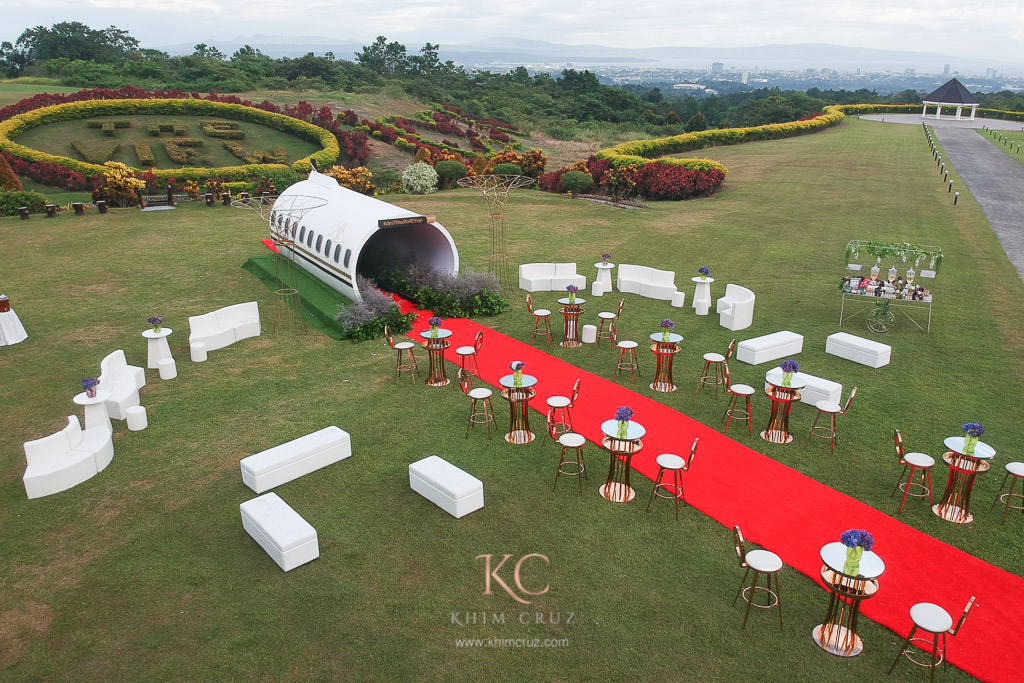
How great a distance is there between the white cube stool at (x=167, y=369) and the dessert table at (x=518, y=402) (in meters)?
9.00

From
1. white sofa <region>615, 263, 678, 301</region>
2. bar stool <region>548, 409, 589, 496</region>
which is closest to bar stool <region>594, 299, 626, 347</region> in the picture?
white sofa <region>615, 263, 678, 301</region>

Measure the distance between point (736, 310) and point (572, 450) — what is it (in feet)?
28.5

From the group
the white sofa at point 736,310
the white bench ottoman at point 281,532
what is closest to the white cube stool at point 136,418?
the white bench ottoman at point 281,532

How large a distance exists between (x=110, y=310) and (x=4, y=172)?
65.7 feet

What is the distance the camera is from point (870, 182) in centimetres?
4412

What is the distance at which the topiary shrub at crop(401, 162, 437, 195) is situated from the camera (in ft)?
142

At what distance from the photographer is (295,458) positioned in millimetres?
12891

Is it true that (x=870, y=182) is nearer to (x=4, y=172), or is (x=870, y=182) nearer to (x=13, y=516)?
(x=13, y=516)

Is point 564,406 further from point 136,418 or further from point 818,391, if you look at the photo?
point 136,418

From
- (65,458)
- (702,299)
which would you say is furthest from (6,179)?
(702,299)

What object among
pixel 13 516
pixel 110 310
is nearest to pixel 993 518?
pixel 13 516

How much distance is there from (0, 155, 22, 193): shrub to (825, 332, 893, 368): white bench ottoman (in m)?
39.4

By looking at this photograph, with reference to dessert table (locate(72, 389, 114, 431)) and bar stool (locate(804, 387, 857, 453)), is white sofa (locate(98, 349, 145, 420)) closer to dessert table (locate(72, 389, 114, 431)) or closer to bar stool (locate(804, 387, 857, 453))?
dessert table (locate(72, 389, 114, 431))

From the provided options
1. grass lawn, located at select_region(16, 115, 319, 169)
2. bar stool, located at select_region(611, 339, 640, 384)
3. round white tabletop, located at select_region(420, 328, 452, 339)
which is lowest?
bar stool, located at select_region(611, 339, 640, 384)
